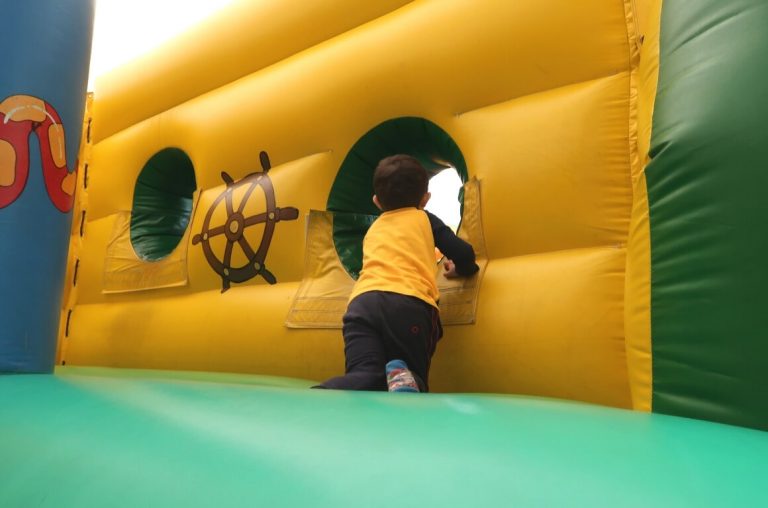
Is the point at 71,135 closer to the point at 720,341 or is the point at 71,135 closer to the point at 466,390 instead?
the point at 466,390

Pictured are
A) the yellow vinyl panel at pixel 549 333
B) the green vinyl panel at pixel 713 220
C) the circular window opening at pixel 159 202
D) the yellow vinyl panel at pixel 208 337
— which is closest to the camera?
the green vinyl panel at pixel 713 220

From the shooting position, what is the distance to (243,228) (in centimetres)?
158

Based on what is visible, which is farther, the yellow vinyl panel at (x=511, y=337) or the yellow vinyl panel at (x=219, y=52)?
the yellow vinyl panel at (x=219, y=52)

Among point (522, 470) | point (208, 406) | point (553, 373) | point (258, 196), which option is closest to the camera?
point (522, 470)

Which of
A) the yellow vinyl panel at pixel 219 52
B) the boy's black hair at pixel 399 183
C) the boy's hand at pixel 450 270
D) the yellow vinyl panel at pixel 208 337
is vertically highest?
the yellow vinyl panel at pixel 219 52

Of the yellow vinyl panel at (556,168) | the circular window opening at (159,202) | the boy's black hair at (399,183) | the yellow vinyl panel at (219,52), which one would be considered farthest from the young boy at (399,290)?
the circular window opening at (159,202)

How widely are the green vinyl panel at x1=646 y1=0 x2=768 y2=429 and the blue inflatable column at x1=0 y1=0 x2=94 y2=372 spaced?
39.5 inches

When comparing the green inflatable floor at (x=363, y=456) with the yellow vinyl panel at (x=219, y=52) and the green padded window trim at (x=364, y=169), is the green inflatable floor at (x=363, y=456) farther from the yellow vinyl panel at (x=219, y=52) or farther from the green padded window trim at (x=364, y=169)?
the yellow vinyl panel at (x=219, y=52)

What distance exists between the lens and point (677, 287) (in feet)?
2.47

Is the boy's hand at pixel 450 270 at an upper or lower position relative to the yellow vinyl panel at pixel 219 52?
lower

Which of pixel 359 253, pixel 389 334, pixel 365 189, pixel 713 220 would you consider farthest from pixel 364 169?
pixel 713 220

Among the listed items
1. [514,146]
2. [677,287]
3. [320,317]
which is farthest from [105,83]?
[677,287]

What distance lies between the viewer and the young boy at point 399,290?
1.07 meters

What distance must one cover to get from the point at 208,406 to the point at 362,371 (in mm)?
461
